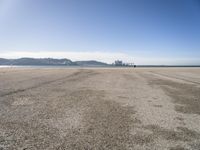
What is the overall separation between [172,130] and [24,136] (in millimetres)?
4695

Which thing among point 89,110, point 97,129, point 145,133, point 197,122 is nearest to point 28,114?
point 89,110

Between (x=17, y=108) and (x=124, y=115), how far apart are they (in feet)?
16.7

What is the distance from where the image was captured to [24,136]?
6324 mm

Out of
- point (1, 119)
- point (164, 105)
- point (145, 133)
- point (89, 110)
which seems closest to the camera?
point (145, 133)

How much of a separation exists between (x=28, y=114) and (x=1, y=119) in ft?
3.87

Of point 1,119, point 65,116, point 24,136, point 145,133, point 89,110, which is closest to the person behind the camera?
point 24,136

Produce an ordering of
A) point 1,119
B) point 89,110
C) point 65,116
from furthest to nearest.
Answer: point 89,110 < point 65,116 < point 1,119

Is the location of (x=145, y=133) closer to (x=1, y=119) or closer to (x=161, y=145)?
(x=161, y=145)

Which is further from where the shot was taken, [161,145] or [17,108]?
[17,108]

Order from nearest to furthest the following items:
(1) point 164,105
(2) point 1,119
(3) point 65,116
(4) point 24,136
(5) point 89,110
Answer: (4) point 24,136 → (2) point 1,119 → (3) point 65,116 → (5) point 89,110 → (1) point 164,105

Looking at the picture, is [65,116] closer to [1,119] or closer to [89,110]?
[89,110]

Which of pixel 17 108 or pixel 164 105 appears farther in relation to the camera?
pixel 164 105

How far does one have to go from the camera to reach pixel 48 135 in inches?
254

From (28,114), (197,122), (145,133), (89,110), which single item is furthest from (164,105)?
(28,114)
